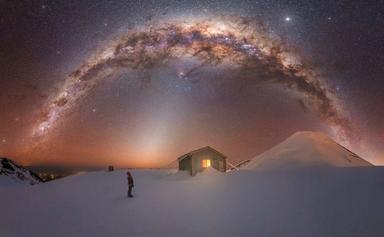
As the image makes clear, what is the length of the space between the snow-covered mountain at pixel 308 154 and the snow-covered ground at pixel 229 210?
7.77 meters

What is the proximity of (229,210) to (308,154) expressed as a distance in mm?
18581

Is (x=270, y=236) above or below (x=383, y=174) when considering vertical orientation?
below

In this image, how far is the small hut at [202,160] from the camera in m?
33.8

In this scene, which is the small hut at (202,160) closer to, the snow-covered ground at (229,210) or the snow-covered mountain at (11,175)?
the snow-covered ground at (229,210)

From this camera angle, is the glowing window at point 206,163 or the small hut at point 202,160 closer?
the small hut at point 202,160

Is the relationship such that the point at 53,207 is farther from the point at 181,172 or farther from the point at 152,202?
the point at 181,172

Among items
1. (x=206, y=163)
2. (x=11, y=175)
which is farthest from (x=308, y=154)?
(x=11, y=175)

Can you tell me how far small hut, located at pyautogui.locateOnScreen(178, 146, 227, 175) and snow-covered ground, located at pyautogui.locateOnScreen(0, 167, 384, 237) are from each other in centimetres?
1156

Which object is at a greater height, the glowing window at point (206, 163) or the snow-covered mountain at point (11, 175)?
the snow-covered mountain at point (11, 175)

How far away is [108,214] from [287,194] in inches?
372

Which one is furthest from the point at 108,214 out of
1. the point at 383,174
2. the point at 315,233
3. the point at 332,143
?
the point at 332,143

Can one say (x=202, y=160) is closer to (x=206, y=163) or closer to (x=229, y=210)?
(x=206, y=163)

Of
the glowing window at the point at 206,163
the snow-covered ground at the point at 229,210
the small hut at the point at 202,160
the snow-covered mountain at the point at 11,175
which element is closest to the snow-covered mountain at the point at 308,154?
the small hut at the point at 202,160

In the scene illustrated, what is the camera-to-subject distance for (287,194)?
1656 cm
